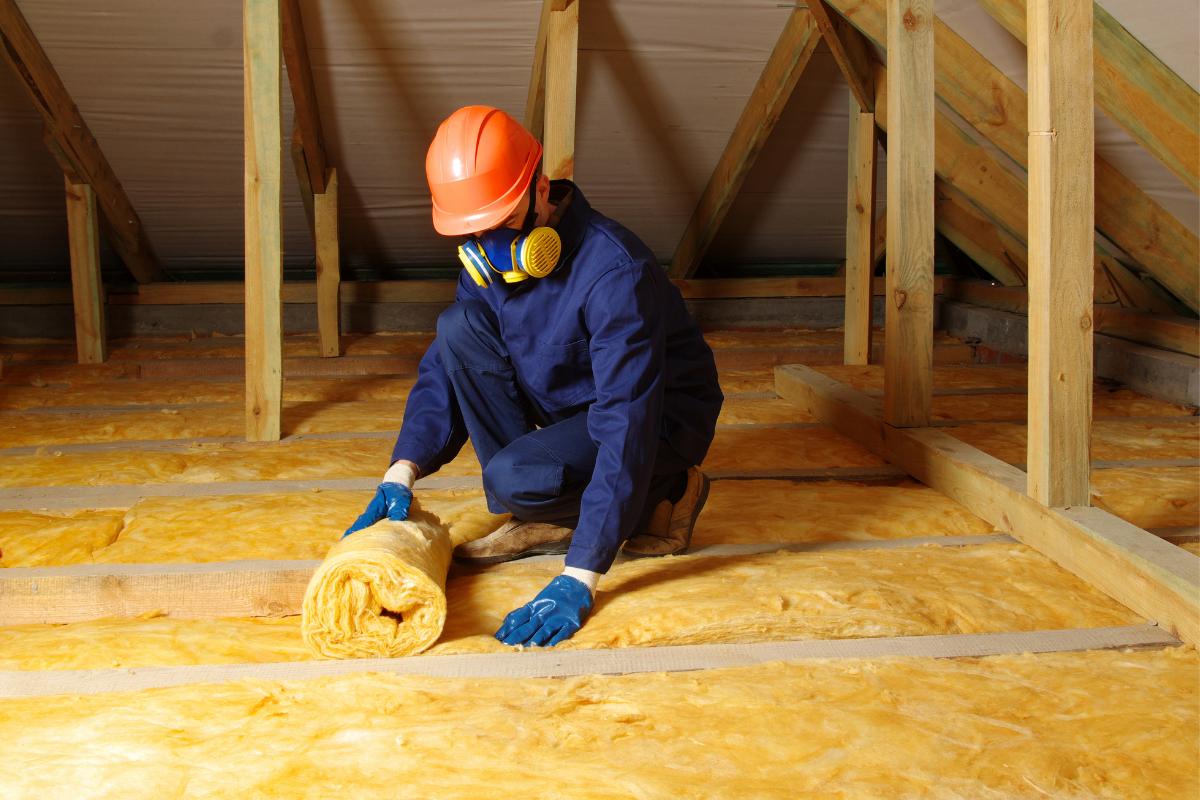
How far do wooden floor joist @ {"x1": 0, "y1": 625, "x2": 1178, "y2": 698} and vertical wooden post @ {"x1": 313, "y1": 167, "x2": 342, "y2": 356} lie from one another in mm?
3460

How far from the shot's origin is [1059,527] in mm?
2441

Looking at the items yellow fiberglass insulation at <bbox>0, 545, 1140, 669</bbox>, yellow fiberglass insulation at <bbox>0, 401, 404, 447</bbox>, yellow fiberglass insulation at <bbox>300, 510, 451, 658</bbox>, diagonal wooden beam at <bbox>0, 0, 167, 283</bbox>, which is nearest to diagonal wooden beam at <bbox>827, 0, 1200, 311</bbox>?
yellow fiberglass insulation at <bbox>0, 545, 1140, 669</bbox>

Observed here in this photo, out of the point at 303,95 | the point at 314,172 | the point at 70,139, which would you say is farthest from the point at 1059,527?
the point at 70,139

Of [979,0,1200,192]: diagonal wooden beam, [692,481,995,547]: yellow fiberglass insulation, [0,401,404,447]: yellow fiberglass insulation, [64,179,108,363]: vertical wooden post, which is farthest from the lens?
[64,179,108,363]: vertical wooden post

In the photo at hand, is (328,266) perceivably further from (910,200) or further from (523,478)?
(523,478)

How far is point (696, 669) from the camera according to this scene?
1941 mm

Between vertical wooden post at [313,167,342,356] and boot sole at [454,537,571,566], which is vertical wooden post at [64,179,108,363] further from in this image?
boot sole at [454,537,571,566]

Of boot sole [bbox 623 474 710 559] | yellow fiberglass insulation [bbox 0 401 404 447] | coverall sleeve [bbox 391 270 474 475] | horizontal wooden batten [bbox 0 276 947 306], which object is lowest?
horizontal wooden batten [bbox 0 276 947 306]

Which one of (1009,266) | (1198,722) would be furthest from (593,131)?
(1198,722)

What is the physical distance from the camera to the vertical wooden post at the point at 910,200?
3139 millimetres

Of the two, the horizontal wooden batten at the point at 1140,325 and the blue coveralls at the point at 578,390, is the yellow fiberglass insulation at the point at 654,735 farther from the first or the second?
the horizontal wooden batten at the point at 1140,325

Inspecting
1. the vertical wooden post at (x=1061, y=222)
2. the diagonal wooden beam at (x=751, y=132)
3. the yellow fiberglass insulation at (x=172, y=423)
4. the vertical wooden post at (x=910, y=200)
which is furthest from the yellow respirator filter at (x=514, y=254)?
the diagonal wooden beam at (x=751, y=132)

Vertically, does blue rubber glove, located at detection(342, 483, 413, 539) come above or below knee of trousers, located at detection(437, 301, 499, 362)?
below

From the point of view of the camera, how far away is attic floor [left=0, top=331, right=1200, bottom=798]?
1.59 metres
